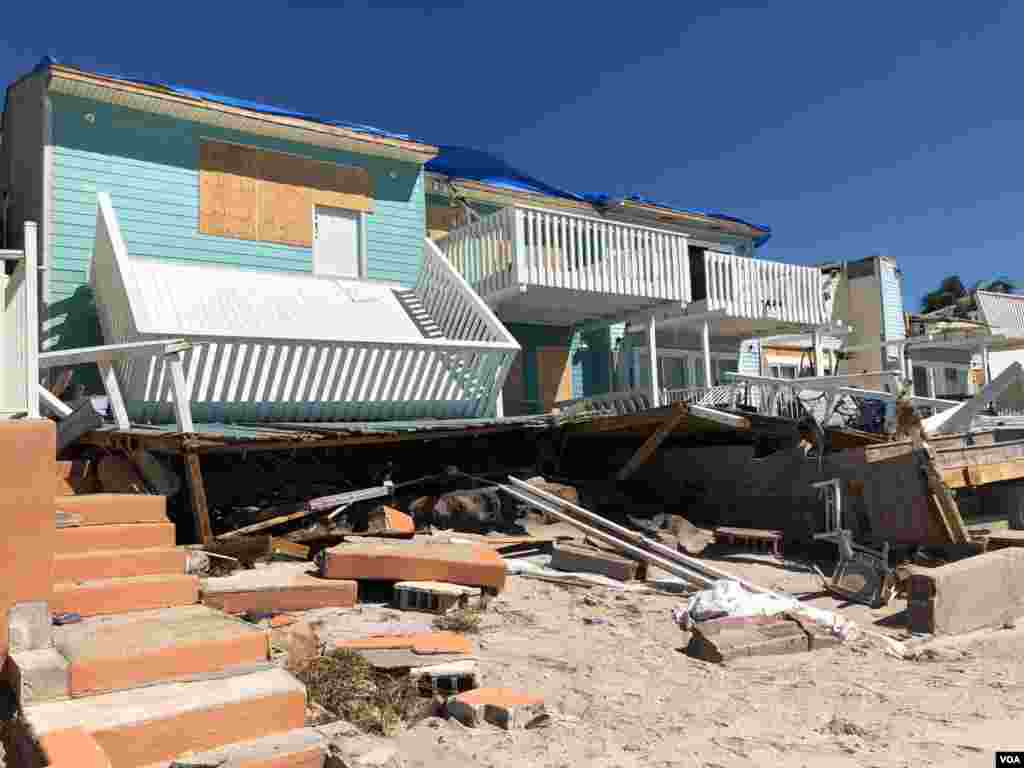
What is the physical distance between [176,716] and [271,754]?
0.46m

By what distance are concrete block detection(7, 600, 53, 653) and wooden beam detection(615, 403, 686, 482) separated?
7.42 meters

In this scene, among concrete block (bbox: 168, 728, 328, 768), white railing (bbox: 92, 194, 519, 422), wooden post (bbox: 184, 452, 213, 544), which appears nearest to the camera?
concrete block (bbox: 168, 728, 328, 768)

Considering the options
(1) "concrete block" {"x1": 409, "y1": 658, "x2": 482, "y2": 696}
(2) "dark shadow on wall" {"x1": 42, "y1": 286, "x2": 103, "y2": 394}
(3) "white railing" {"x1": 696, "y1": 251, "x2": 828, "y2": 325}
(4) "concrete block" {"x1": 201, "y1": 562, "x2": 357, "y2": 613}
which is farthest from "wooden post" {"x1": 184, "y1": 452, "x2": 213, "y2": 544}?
(3) "white railing" {"x1": 696, "y1": 251, "x2": 828, "y2": 325}

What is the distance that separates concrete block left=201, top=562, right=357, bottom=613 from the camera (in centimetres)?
585

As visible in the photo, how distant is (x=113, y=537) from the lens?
5.65 metres

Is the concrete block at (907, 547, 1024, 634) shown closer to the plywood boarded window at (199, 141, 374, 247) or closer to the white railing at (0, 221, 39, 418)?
the white railing at (0, 221, 39, 418)

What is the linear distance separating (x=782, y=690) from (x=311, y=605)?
3379 millimetres

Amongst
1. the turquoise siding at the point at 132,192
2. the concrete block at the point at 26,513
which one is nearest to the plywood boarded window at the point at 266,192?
the turquoise siding at the point at 132,192

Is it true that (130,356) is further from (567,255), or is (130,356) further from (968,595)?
→ (968,595)

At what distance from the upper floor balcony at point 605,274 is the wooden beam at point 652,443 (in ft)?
10.4

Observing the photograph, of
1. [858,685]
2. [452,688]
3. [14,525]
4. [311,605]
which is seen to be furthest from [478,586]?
[14,525]

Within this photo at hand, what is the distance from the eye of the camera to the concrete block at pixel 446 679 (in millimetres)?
4660

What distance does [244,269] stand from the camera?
12367mm

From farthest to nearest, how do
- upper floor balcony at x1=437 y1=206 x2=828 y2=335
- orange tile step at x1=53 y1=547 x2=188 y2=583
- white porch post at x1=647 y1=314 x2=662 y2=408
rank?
1. white porch post at x1=647 y1=314 x2=662 y2=408
2. upper floor balcony at x1=437 y1=206 x2=828 y2=335
3. orange tile step at x1=53 y1=547 x2=188 y2=583
